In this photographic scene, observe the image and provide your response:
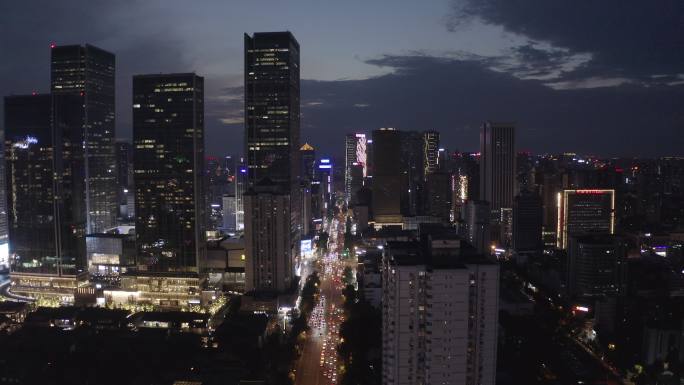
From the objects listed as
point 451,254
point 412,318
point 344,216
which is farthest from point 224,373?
point 344,216

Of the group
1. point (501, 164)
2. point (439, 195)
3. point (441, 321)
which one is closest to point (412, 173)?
point (439, 195)

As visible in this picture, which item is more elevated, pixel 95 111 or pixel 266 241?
pixel 95 111

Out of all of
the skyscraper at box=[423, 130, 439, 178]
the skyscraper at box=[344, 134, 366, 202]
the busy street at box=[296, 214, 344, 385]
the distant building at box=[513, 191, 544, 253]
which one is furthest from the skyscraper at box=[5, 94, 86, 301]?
the skyscraper at box=[344, 134, 366, 202]

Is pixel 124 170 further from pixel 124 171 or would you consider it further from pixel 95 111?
pixel 95 111

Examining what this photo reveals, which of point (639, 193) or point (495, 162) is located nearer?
point (639, 193)

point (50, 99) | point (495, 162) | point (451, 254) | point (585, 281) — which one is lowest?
point (585, 281)

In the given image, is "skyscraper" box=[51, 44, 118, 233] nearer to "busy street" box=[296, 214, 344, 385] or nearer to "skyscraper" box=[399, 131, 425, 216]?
"busy street" box=[296, 214, 344, 385]

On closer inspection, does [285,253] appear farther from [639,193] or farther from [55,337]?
[639,193]
